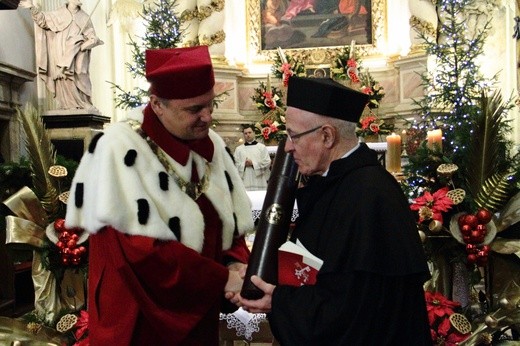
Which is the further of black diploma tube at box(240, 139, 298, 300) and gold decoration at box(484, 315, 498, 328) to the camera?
gold decoration at box(484, 315, 498, 328)

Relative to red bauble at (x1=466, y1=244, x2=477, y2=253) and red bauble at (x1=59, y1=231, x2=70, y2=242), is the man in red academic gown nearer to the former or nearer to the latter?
red bauble at (x1=59, y1=231, x2=70, y2=242)

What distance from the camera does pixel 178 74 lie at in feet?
7.11

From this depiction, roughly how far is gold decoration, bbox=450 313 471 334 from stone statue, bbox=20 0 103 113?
707cm

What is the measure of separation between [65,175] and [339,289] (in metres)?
2.38

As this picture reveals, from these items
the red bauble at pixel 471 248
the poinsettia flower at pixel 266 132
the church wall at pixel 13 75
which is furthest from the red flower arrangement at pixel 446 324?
the poinsettia flower at pixel 266 132

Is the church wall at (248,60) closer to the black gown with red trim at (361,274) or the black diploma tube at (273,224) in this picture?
the black diploma tube at (273,224)

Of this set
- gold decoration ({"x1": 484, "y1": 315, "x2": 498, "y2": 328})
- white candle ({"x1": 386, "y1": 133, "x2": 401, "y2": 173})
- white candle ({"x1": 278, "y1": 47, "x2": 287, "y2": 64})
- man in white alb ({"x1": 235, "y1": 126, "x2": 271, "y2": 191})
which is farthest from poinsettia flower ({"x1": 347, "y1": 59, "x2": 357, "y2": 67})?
gold decoration ({"x1": 484, "y1": 315, "x2": 498, "y2": 328})

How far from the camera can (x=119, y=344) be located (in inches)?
85.5

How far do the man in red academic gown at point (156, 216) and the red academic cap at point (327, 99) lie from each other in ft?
1.54

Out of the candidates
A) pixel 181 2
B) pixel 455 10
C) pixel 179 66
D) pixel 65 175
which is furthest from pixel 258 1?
pixel 179 66

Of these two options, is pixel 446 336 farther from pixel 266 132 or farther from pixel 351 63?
pixel 351 63

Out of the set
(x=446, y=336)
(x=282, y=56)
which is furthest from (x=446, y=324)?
(x=282, y=56)

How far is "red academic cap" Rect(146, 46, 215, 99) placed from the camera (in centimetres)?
218

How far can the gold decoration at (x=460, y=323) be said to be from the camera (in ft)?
10.5
